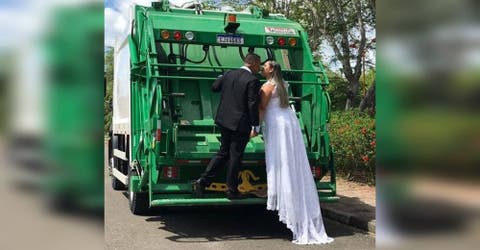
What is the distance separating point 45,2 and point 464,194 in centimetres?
160

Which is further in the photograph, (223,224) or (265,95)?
(223,224)

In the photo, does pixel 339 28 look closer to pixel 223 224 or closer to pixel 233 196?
pixel 223 224

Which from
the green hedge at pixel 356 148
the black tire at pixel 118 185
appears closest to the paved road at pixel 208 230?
the black tire at pixel 118 185

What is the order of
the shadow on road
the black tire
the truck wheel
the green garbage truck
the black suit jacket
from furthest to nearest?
1. the black tire
2. the truck wheel
3. the shadow on road
4. the green garbage truck
5. the black suit jacket

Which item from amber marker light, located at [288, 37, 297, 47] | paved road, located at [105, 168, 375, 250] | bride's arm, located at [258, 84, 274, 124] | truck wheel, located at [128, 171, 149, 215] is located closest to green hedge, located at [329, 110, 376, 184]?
paved road, located at [105, 168, 375, 250]

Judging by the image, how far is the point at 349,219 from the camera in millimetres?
6910

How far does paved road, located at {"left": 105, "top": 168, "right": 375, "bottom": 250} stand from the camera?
5840 millimetres

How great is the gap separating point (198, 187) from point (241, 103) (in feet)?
3.46

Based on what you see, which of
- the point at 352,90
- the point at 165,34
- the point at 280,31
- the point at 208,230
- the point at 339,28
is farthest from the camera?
the point at 352,90

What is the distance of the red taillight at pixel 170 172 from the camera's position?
609 centimetres

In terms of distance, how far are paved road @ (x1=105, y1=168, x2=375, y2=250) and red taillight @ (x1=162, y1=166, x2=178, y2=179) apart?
2.31 feet

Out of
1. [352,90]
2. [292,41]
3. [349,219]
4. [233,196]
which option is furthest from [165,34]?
[352,90]

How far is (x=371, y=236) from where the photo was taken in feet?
20.5

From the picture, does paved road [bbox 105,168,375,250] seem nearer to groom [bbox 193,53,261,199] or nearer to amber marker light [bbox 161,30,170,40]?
groom [bbox 193,53,261,199]
